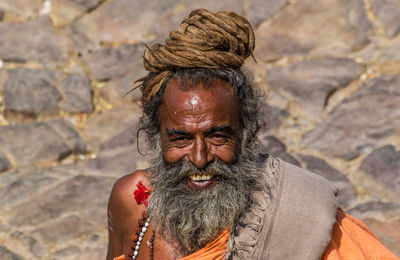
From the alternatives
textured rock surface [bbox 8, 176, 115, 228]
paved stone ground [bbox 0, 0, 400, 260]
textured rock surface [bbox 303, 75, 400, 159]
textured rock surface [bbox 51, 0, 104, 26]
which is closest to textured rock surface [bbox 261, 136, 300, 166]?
paved stone ground [bbox 0, 0, 400, 260]

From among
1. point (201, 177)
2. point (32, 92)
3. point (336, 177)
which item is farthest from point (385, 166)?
point (32, 92)

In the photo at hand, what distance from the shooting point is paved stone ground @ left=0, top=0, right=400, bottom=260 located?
4.98 metres

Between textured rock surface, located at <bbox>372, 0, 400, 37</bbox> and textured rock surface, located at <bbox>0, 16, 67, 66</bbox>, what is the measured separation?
3.36 meters

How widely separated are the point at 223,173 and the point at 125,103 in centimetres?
343

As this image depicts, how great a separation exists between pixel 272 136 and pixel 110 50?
84.2 inches

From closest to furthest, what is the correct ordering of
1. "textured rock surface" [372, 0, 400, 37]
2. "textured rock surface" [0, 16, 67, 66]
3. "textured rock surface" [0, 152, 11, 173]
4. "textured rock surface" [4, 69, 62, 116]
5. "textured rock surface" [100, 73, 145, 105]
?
"textured rock surface" [0, 152, 11, 173] < "textured rock surface" [4, 69, 62, 116] < "textured rock surface" [100, 73, 145, 105] < "textured rock surface" [372, 0, 400, 37] < "textured rock surface" [0, 16, 67, 66]

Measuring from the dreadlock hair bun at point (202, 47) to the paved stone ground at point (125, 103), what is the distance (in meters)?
2.05

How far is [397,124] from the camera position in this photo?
18.0 ft

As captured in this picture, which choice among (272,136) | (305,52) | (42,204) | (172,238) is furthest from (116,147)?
(172,238)

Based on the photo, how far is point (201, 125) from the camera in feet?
9.49

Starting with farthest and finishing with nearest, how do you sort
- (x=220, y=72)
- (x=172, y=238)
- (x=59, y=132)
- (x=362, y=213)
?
(x=59, y=132) < (x=362, y=213) < (x=172, y=238) < (x=220, y=72)

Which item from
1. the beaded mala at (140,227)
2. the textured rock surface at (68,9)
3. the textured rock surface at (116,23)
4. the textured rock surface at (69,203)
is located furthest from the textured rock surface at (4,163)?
the beaded mala at (140,227)

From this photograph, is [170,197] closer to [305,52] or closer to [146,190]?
[146,190]

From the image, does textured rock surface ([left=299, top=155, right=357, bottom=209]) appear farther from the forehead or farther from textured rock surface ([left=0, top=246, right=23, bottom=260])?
textured rock surface ([left=0, top=246, right=23, bottom=260])
